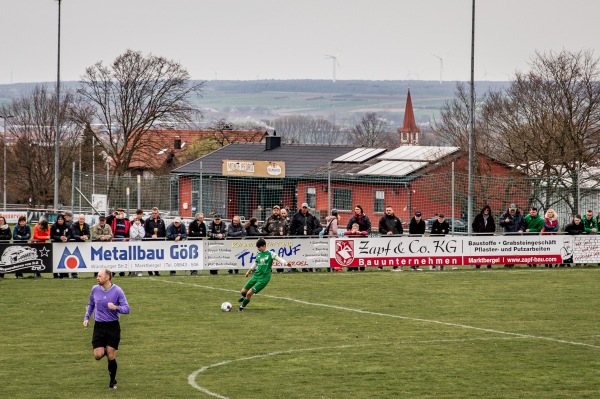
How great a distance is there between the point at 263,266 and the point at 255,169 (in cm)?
3028

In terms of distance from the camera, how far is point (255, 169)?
5431cm

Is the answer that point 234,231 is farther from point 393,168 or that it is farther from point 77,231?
point 393,168

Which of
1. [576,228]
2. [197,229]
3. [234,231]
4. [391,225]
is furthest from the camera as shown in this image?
[576,228]

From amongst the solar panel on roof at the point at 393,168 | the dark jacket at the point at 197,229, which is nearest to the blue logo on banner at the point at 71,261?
the dark jacket at the point at 197,229

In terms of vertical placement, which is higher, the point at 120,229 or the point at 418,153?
the point at 418,153

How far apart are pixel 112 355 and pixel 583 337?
30.1ft

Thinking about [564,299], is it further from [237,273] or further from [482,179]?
[482,179]

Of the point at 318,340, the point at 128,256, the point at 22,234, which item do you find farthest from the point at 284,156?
the point at 318,340

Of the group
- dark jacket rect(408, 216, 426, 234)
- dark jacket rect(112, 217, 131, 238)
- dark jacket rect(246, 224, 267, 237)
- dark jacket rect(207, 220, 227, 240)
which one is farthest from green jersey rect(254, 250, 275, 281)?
dark jacket rect(408, 216, 426, 234)

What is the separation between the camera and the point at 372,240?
3359cm

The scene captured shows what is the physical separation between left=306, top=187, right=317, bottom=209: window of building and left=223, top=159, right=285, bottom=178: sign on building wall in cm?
173

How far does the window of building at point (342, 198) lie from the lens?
49.8 m

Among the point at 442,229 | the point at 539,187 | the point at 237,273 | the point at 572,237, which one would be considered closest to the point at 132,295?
the point at 237,273

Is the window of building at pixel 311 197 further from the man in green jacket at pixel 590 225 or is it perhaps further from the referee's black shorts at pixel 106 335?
the referee's black shorts at pixel 106 335
